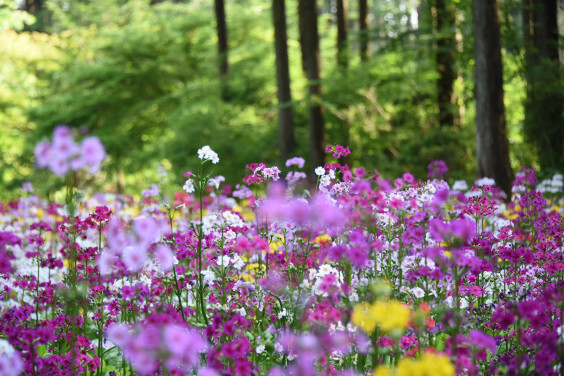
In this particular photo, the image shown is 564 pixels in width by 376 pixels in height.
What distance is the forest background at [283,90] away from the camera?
11.2m

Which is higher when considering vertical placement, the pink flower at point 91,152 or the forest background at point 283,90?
the forest background at point 283,90

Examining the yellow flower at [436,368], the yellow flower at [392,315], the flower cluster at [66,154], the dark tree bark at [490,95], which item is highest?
the dark tree bark at [490,95]

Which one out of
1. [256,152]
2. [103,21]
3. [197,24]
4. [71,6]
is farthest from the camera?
[71,6]

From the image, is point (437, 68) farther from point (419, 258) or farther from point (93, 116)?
point (419, 258)

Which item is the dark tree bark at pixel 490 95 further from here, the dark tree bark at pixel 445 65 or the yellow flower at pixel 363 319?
the yellow flower at pixel 363 319

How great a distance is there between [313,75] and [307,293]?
9.70 metres

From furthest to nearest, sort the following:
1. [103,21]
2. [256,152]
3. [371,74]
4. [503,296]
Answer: [103,21]
[256,152]
[371,74]
[503,296]

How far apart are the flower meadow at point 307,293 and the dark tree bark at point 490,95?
12.8 ft

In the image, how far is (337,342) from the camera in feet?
6.21

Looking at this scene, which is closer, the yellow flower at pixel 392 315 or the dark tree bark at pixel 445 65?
the yellow flower at pixel 392 315

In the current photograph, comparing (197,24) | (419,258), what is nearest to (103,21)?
(197,24)

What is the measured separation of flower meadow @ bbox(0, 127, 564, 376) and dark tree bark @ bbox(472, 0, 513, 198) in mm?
3902

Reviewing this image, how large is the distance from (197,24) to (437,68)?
27.3 feet

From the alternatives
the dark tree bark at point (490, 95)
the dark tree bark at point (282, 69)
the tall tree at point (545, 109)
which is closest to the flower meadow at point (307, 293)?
the dark tree bark at point (490, 95)
